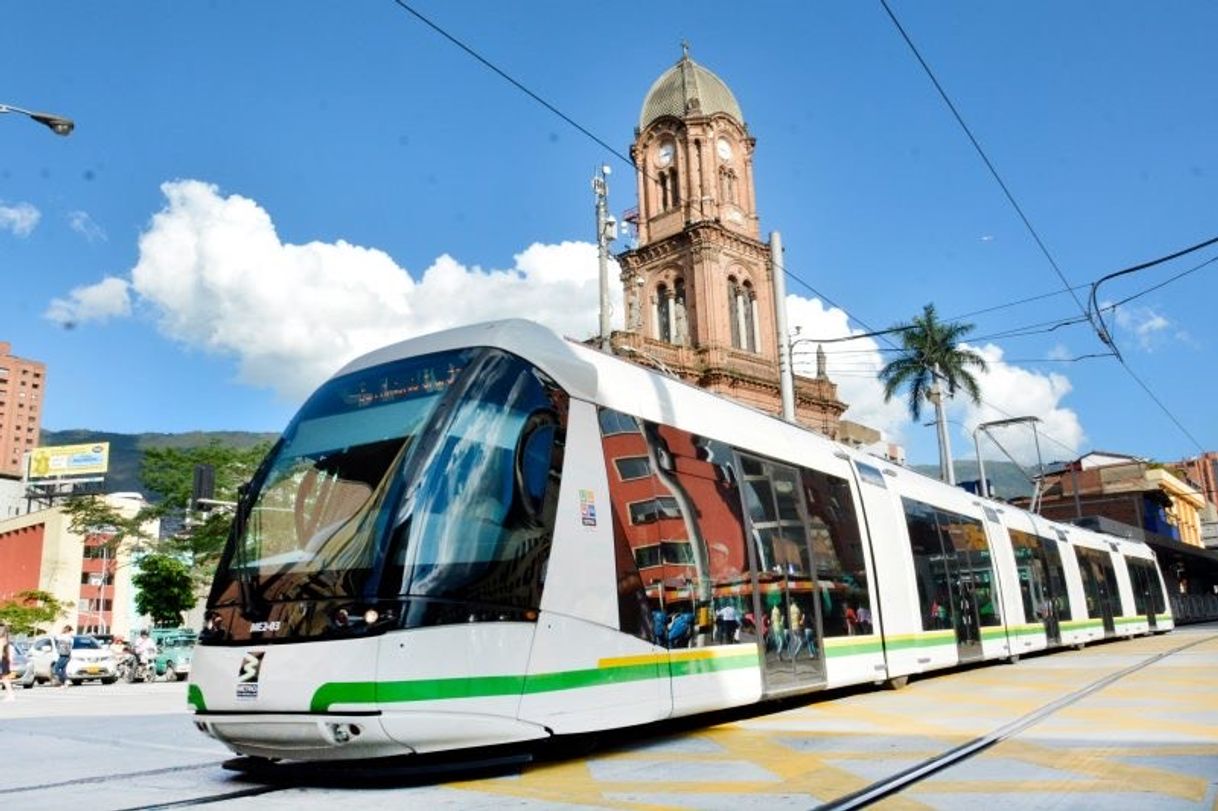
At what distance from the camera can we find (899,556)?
1338cm

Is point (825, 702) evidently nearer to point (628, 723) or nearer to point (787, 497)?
point (787, 497)

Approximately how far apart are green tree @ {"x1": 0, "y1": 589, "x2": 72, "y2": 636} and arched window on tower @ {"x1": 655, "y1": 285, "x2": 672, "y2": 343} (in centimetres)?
4362

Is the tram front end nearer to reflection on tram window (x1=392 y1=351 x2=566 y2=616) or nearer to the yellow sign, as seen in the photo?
reflection on tram window (x1=392 y1=351 x2=566 y2=616)

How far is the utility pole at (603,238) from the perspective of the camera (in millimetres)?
20234

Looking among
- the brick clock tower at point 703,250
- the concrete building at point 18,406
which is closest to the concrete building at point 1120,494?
the brick clock tower at point 703,250

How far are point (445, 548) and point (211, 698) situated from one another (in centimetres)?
199

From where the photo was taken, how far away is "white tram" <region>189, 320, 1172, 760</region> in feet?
20.3

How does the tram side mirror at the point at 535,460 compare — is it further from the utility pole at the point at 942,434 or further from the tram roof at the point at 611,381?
the utility pole at the point at 942,434

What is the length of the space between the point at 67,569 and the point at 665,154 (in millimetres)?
51105

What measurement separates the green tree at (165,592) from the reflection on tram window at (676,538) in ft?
164

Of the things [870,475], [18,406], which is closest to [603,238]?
[870,475]

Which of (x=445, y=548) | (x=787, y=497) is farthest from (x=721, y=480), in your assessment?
(x=445, y=548)

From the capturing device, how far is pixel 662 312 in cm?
5331

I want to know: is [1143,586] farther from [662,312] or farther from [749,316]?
[662,312]
